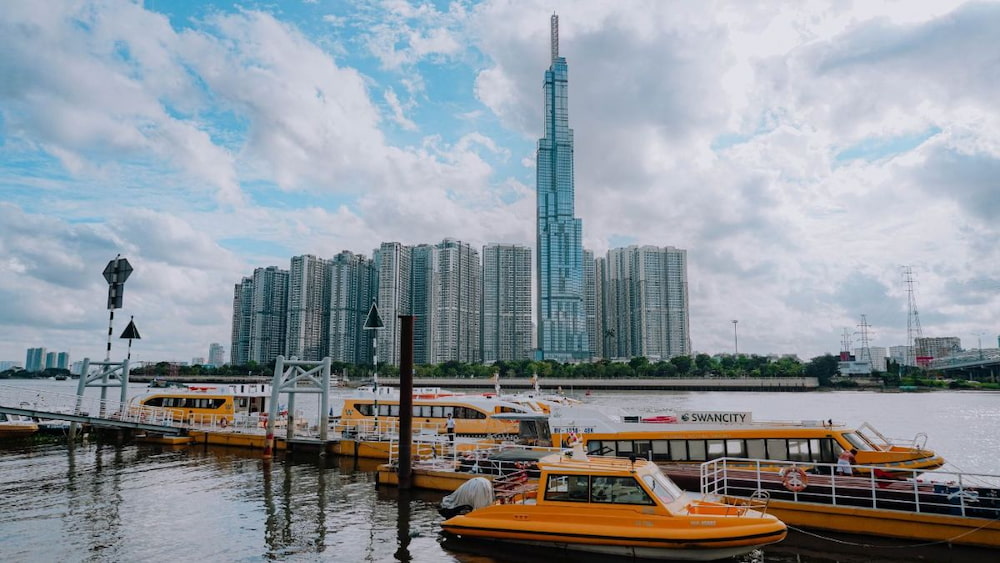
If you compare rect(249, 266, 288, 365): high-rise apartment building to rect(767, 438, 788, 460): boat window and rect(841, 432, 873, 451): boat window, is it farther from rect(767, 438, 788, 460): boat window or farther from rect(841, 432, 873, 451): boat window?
rect(841, 432, 873, 451): boat window

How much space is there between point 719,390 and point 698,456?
431ft

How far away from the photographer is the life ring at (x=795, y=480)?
16.2 metres

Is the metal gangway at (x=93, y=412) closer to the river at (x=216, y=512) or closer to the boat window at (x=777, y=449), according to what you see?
the river at (x=216, y=512)

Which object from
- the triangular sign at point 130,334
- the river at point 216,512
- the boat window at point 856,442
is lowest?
the river at point 216,512

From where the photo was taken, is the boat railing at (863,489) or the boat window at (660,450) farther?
the boat window at (660,450)

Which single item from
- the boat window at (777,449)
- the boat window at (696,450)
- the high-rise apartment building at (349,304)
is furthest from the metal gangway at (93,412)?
the high-rise apartment building at (349,304)

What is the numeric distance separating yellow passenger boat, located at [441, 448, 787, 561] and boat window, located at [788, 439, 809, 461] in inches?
181

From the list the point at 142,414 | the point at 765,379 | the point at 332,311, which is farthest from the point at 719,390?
the point at 142,414

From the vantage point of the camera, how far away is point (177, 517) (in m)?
19.3

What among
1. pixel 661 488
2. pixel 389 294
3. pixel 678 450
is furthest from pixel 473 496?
pixel 389 294

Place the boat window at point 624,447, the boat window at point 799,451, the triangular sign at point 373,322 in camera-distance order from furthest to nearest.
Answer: the triangular sign at point 373,322
the boat window at point 624,447
the boat window at point 799,451

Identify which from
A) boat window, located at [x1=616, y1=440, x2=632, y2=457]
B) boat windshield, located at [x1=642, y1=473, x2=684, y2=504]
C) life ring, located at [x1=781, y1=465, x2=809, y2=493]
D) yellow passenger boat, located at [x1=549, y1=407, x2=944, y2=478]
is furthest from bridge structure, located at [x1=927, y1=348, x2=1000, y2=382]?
boat windshield, located at [x1=642, y1=473, x2=684, y2=504]

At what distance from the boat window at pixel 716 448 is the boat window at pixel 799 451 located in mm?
1968

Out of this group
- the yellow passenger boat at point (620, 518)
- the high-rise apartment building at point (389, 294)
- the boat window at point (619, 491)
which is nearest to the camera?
the yellow passenger boat at point (620, 518)
